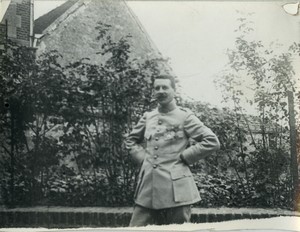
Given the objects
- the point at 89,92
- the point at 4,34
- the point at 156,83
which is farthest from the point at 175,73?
the point at 4,34

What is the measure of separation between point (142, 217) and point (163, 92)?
0.48 metres

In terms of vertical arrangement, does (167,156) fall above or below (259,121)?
below

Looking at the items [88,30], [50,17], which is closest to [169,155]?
[88,30]

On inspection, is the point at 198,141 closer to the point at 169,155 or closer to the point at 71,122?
the point at 169,155

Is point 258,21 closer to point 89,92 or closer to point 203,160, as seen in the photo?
point 203,160

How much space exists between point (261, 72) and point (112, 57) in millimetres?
597

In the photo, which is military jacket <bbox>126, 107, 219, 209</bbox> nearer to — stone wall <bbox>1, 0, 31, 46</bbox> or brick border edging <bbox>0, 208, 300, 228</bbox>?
brick border edging <bbox>0, 208, 300, 228</bbox>

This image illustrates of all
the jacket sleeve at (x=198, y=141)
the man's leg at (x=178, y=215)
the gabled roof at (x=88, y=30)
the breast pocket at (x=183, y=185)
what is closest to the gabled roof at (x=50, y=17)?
the gabled roof at (x=88, y=30)

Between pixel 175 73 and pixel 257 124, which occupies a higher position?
pixel 175 73

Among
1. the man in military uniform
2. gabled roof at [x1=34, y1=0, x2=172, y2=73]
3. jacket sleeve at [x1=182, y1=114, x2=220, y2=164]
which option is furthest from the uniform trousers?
gabled roof at [x1=34, y1=0, x2=172, y2=73]

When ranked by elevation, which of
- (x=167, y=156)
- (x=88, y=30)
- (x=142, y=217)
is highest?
(x=88, y=30)

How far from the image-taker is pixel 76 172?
1.82 meters

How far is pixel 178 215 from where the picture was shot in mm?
1763

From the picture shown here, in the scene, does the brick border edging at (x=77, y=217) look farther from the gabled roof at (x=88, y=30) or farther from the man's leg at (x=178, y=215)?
the gabled roof at (x=88, y=30)
